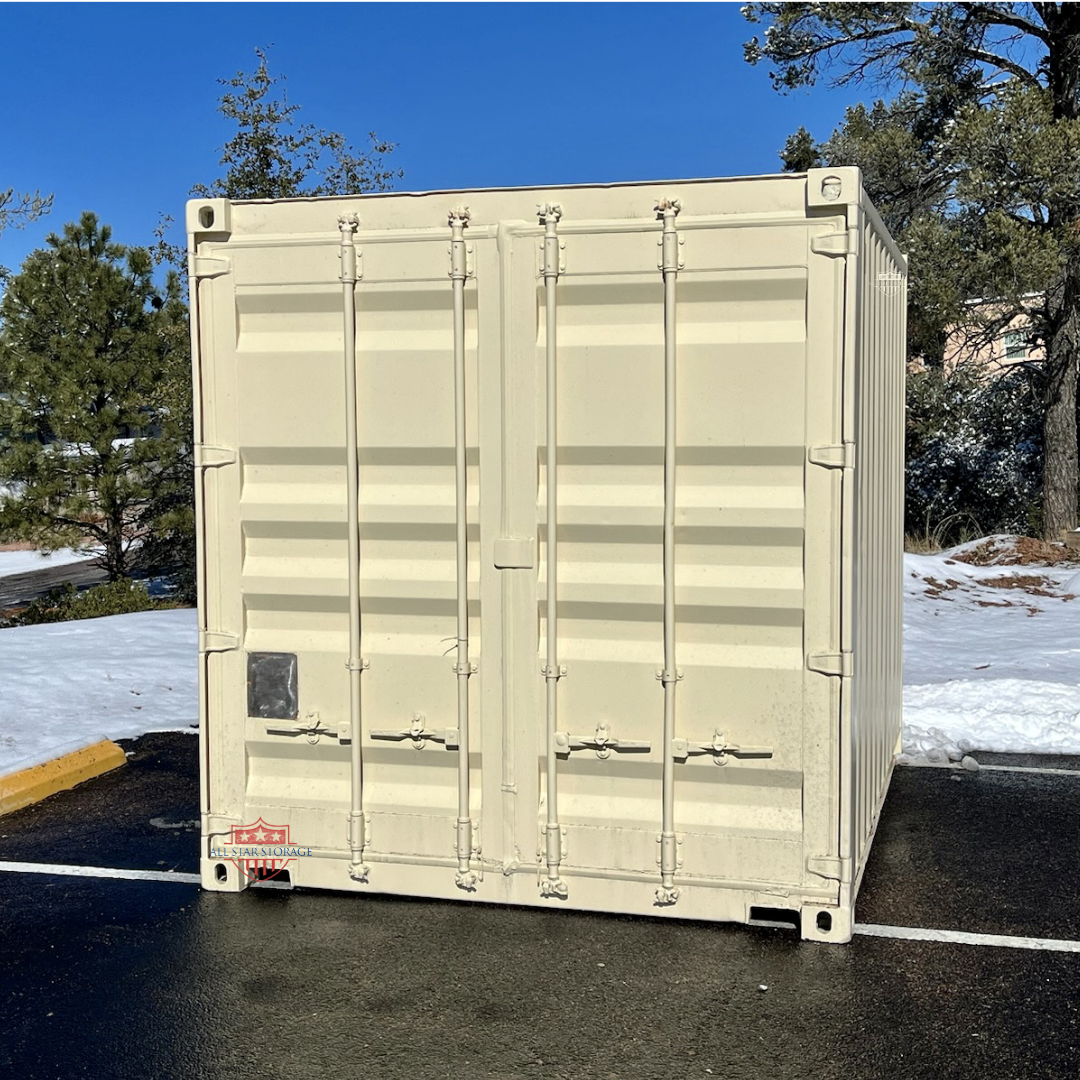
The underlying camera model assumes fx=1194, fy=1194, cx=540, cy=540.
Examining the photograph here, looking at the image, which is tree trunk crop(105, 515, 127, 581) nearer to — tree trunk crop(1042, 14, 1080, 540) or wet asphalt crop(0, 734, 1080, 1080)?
tree trunk crop(1042, 14, 1080, 540)

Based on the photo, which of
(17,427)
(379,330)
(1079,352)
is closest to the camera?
(379,330)

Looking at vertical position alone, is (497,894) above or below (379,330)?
below

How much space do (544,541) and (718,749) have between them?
102cm

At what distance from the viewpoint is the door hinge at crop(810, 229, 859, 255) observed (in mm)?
4234

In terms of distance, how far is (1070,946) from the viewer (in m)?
4.50

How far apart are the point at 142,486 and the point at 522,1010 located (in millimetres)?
18490

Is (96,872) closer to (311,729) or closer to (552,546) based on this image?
(311,729)

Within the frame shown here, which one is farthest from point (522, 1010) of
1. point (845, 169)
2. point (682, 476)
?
point (845, 169)

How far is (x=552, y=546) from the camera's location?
4.47 m

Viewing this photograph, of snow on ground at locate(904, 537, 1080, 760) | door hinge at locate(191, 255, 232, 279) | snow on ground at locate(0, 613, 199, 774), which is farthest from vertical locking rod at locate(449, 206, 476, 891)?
snow on ground at locate(904, 537, 1080, 760)

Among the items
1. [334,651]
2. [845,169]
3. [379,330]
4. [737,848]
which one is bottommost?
[737,848]

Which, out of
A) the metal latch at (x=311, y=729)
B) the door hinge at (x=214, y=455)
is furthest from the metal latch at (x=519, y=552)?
the door hinge at (x=214, y=455)

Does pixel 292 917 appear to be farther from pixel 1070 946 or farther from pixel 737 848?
pixel 1070 946

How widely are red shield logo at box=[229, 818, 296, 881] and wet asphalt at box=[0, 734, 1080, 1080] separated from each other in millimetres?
165
